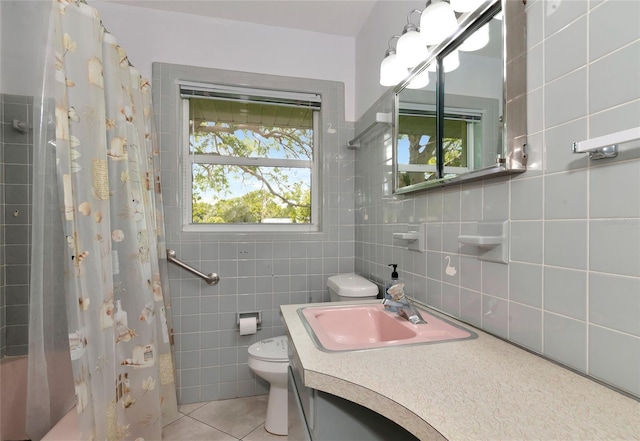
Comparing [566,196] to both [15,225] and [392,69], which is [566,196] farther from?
[15,225]

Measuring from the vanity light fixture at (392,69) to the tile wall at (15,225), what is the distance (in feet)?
4.45

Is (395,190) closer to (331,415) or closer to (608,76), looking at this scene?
(608,76)

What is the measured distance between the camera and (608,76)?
60 cm

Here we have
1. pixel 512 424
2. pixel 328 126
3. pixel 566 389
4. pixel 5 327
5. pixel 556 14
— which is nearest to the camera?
pixel 512 424

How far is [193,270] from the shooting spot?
182 cm

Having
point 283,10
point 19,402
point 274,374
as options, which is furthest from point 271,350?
point 283,10

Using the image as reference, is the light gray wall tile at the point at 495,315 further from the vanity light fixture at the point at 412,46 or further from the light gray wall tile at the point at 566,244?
the vanity light fixture at the point at 412,46

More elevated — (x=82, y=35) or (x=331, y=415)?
(x=82, y=35)

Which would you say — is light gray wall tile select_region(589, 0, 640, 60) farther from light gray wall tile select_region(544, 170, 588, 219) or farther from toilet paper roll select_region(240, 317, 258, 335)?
toilet paper roll select_region(240, 317, 258, 335)

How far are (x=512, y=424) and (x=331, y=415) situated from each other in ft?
1.39

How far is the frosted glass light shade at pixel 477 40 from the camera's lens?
3.01ft

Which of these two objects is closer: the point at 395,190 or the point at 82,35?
the point at 82,35

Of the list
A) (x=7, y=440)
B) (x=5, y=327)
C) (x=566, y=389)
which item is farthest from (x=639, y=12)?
(x=7, y=440)

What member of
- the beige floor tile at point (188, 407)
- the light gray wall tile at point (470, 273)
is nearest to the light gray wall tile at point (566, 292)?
the light gray wall tile at point (470, 273)
